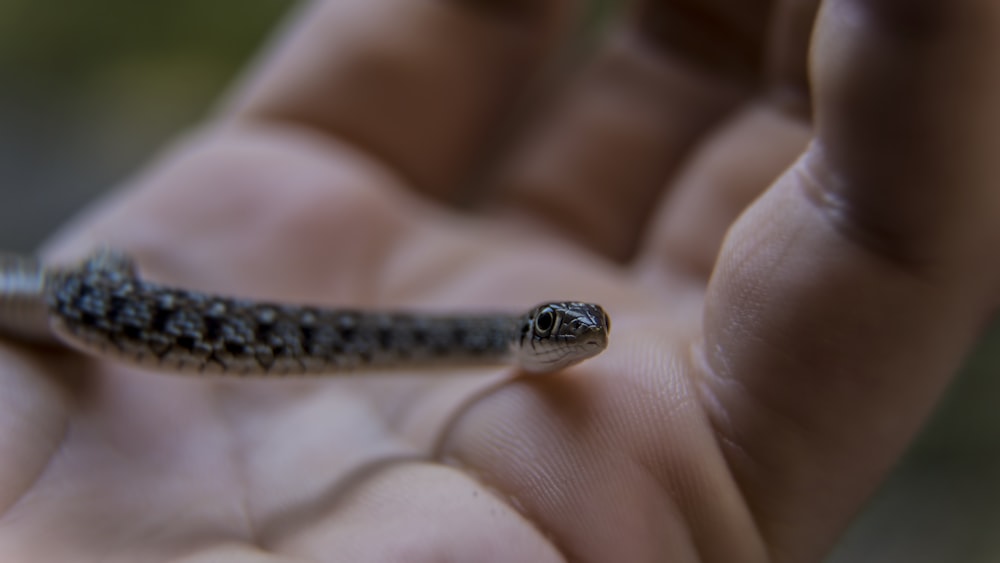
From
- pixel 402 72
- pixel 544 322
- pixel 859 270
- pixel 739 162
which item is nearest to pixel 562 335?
pixel 544 322

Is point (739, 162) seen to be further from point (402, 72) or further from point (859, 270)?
point (402, 72)

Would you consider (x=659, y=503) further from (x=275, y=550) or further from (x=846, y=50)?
(x=846, y=50)

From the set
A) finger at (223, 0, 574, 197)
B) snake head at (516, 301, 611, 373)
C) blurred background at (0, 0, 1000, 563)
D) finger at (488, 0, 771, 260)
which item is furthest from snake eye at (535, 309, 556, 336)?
blurred background at (0, 0, 1000, 563)

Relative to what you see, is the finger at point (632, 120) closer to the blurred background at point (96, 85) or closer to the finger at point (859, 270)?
the blurred background at point (96, 85)

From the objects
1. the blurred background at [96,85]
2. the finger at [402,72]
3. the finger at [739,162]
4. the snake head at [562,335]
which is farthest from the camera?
the blurred background at [96,85]

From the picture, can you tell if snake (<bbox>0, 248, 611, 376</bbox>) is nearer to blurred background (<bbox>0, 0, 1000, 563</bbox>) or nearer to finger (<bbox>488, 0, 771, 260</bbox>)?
finger (<bbox>488, 0, 771, 260</bbox>)

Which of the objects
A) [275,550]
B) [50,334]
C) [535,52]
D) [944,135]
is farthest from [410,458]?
[535,52]

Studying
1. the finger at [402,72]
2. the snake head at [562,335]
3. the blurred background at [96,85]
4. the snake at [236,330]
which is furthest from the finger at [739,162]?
the blurred background at [96,85]
